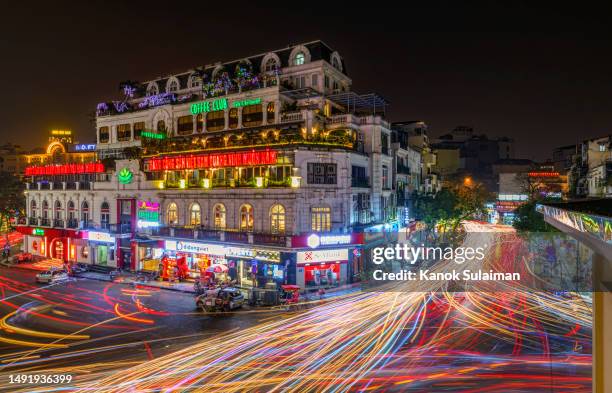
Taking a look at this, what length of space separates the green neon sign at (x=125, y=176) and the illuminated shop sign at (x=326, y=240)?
23243 mm

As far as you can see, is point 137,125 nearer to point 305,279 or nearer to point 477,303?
point 305,279

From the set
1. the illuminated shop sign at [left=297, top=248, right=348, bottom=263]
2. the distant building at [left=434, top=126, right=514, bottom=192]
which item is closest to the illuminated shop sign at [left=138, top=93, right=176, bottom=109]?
the illuminated shop sign at [left=297, top=248, right=348, bottom=263]

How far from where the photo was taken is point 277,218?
107 feet

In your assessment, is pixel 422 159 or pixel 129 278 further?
pixel 422 159

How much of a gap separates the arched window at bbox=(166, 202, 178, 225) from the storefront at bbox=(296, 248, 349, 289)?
15.5 meters

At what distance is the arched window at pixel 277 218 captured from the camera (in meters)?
32.4

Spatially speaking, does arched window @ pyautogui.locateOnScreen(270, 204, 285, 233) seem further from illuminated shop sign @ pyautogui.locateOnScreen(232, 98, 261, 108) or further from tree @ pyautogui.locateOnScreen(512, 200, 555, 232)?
tree @ pyautogui.locateOnScreen(512, 200, 555, 232)

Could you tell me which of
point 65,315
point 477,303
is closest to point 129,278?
point 65,315

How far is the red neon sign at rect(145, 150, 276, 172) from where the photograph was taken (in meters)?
33.0

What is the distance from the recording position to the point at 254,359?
1705cm

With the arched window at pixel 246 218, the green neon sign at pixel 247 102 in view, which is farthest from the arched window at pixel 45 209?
the arched window at pixel 246 218

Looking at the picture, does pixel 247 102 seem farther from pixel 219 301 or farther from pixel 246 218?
pixel 219 301

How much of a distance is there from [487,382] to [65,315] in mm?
25421

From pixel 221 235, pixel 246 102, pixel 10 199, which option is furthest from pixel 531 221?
pixel 10 199
